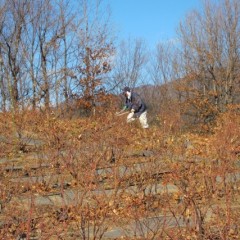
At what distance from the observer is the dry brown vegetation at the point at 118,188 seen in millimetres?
4559

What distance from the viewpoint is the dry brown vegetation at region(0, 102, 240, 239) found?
15.0 ft

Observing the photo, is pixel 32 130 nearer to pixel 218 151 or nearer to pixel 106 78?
pixel 218 151

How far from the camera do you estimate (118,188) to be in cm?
649

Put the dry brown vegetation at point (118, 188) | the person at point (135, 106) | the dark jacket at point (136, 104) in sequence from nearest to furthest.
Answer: the dry brown vegetation at point (118, 188), the person at point (135, 106), the dark jacket at point (136, 104)

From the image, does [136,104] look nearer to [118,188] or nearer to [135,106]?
[135,106]

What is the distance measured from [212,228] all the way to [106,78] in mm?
20414

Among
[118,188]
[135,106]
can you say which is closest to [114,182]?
[118,188]

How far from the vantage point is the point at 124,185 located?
6.70 meters

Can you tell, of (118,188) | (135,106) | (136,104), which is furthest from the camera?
(136,104)

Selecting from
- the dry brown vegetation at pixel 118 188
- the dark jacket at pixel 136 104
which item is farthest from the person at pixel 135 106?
the dry brown vegetation at pixel 118 188

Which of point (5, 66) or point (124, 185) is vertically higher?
point (5, 66)

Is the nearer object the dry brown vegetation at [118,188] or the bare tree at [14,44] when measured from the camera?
the dry brown vegetation at [118,188]

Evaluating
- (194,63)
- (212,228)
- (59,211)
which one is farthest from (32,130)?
(194,63)

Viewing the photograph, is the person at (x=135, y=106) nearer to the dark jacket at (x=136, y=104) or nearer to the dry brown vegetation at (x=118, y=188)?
the dark jacket at (x=136, y=104)
